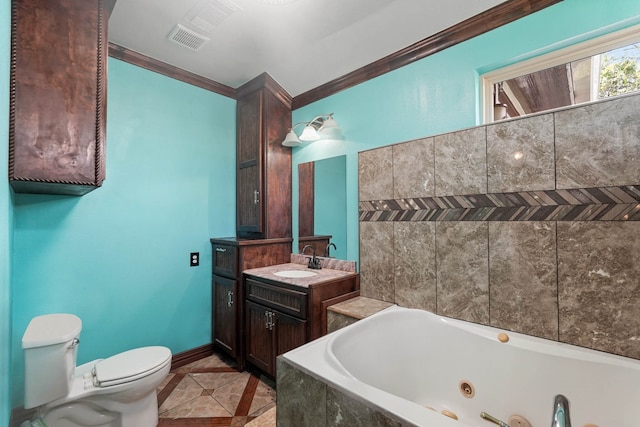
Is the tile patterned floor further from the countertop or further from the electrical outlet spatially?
the electrical outlet

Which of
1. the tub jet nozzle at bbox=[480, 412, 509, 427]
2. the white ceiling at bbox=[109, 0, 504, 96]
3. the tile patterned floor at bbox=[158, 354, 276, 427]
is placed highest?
the white ceiling at bbox=[109, 0, 504, 96]

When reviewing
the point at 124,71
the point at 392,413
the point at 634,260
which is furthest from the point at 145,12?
the point at 634,260

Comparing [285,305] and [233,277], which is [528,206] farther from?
[233,277]

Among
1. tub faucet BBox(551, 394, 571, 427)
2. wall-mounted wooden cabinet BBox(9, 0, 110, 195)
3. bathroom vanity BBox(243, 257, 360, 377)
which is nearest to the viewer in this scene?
tub faucet BBox(551, 394, 571, 427)

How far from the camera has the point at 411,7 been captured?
1.67 meters

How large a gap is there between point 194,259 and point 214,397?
1135 mm

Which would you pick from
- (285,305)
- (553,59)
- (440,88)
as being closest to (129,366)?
(285,305)

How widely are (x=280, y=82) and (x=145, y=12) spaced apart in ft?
3.70

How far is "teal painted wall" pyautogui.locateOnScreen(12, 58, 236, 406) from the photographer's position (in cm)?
180

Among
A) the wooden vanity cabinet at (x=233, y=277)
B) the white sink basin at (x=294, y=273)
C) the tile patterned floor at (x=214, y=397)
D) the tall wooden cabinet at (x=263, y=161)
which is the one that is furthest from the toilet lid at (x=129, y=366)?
the tall wooden cabinet at (x=263, y=161)

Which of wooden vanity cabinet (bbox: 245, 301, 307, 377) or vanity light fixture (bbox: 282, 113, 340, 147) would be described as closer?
wooden vanity cabinet (bbox: 245, 301, 307, 377)

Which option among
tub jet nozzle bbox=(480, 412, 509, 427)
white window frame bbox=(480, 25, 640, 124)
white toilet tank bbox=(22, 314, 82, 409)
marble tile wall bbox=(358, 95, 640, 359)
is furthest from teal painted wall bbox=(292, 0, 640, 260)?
white toilet tank bbox=(22, 314, 82, 409)

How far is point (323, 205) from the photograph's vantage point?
8.16 feet

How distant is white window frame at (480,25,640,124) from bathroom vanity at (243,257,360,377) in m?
1.48
